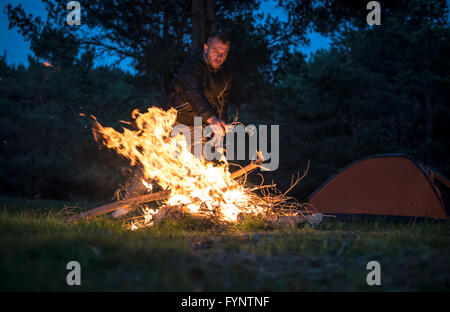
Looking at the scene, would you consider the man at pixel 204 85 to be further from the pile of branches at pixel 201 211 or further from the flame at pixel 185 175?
the pile of branches at pixel 201 211

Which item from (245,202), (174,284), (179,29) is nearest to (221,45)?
(245,202)

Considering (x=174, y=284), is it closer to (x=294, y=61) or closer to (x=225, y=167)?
(x=225, y=167)

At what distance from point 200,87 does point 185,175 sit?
4.59 feet

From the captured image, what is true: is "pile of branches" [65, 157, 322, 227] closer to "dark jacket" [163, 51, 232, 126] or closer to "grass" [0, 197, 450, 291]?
"grass" [0, 197, 450, 291]

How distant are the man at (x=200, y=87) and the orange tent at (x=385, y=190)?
2.99 meters

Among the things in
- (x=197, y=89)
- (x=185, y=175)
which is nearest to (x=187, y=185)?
(x=185, y=175)

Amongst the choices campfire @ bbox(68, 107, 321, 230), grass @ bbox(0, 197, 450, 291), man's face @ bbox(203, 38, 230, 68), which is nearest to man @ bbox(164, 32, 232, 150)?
man's face @ bbox(203, 38, 230, 68)

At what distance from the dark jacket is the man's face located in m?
0.10

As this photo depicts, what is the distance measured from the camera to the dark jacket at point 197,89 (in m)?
4.94

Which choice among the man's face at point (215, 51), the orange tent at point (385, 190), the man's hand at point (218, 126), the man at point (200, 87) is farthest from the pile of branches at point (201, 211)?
the man's face at point (215, 51)

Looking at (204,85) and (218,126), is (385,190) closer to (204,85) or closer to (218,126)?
(218,126)

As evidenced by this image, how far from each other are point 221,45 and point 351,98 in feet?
48.0

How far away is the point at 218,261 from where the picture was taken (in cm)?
294

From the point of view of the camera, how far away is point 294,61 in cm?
1153
